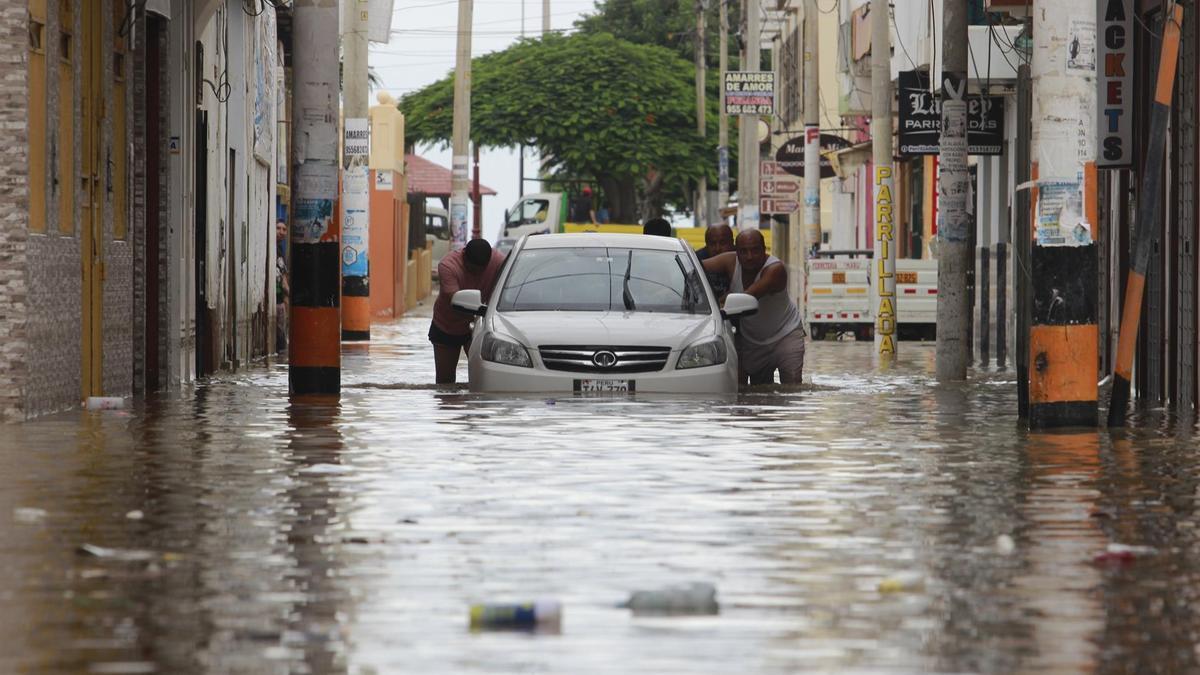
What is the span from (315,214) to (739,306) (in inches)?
142

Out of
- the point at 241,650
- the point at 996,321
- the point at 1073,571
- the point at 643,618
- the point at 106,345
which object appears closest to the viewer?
the point at 241,650

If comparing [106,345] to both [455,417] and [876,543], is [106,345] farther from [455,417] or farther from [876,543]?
[876,543]

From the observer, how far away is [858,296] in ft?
134

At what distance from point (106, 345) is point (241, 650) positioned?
12689mm

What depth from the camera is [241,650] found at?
22.7 ft

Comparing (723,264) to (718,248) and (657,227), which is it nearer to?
(718,248)

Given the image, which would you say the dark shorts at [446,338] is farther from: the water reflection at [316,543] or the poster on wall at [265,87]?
the poster on wall at [265,87]

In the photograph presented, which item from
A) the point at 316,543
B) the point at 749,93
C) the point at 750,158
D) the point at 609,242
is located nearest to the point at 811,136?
the point at 749,93

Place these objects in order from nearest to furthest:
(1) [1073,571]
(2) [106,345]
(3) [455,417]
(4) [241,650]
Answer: (4) [241,650]
(1) [1073,571]
(3) [455,417]
(2) [106,345]

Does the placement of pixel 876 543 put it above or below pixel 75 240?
below

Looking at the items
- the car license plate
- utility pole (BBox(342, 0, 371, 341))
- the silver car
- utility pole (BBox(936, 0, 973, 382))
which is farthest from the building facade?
utility pole (BBox(936, 0, 973, 382))

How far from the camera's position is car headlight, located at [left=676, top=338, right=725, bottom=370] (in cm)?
1800

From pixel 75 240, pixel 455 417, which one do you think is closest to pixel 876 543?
pixel 455 417

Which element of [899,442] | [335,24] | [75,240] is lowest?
[899,442]
